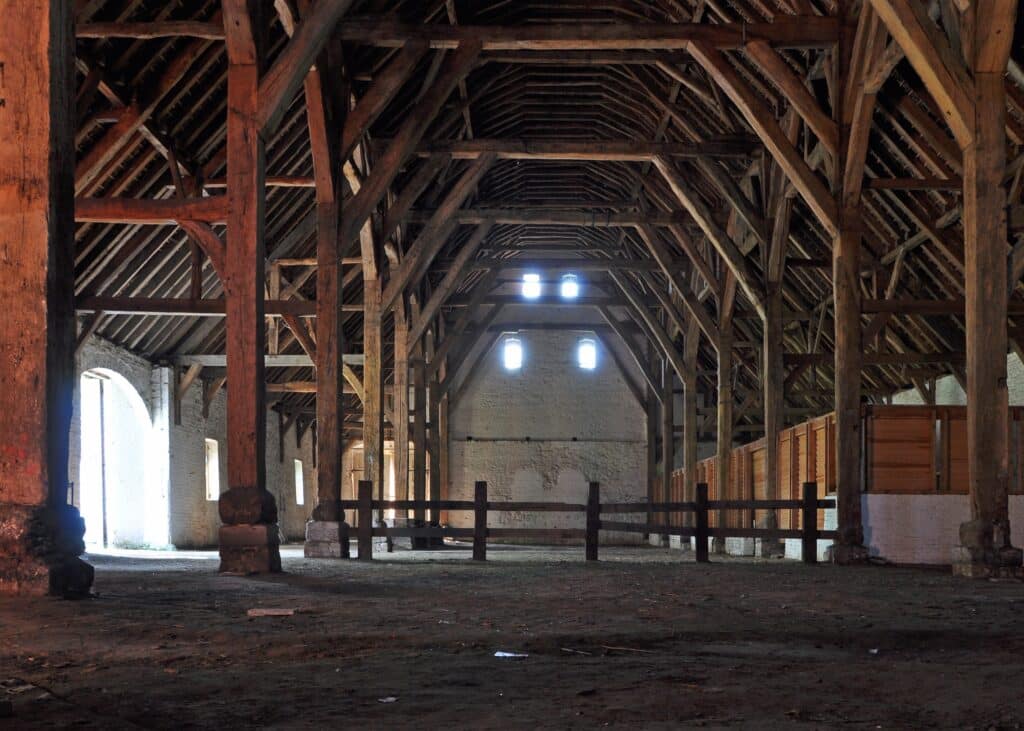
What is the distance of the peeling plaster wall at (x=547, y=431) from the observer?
3095 centimetres

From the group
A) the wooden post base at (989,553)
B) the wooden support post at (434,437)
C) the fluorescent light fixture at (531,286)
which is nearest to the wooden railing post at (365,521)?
the wooden post base at (989,553)

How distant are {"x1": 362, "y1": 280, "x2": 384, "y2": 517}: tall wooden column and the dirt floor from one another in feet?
26.9

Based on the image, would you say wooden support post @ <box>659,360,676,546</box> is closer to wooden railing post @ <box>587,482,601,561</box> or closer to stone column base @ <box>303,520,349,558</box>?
wooden railing post @ <box>587,482,601,561</box>

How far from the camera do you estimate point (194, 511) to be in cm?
2203

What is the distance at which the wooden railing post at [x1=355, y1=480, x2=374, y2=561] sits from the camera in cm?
1345

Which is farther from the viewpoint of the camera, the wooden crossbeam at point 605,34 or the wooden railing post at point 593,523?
the wooden railing post at point 593,523

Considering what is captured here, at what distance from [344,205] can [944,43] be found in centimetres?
655

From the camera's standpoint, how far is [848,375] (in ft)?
40.8

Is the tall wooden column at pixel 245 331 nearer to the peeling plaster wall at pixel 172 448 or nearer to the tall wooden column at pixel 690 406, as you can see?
the peeling plaster wall at pixel 172 448

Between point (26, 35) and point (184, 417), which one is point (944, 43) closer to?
point (26, 35)

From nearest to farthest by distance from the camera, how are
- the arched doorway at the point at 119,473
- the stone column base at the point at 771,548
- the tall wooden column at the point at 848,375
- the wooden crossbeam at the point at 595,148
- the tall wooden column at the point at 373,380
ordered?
the tall wooden column at the point at 848,375 → the tall wooden column at the point at 373,380 → the wooden crossbeam at the point at 595,148 → the stone column base at the point at 771,548 → the arched doorway at the point at 119,473

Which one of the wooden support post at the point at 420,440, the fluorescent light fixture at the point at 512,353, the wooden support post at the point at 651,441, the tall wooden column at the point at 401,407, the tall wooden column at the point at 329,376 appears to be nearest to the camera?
the tall wooden column at the point at 329,376

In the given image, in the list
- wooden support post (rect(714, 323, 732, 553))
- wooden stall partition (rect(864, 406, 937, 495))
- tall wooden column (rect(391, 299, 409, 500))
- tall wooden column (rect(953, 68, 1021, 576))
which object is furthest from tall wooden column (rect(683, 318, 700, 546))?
tall wooden column (rect(953, 68, 1021, 576))

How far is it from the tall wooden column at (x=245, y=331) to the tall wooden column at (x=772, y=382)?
8748mm
